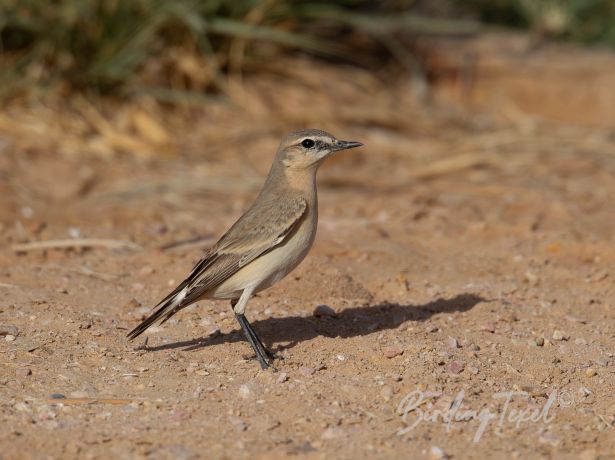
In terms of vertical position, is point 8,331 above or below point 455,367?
above

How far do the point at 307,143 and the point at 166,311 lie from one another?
1478 millimetres

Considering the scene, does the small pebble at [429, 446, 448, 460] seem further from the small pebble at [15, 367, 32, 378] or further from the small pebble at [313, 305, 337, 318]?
the small pebble at [15, 367, 32, 378]

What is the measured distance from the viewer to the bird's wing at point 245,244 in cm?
556

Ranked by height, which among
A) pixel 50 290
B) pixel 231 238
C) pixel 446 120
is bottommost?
pixel 446 120

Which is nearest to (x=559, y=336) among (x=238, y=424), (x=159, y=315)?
(x=238, y=424)

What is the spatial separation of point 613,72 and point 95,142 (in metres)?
6.61

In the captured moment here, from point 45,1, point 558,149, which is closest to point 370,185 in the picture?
point 558,149

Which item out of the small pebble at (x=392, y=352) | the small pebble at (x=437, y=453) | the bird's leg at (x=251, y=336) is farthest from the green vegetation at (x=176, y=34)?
the small pebble at (x=437, y=453)

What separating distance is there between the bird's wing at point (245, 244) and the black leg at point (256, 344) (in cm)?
29

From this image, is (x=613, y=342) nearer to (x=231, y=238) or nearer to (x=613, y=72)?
(x=231, y=238)

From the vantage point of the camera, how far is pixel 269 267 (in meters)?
5.57

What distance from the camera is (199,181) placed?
9555 millimetres

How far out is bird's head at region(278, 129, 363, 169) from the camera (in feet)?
20.0

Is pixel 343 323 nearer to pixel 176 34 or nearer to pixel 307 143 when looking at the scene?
pixel 307 143
